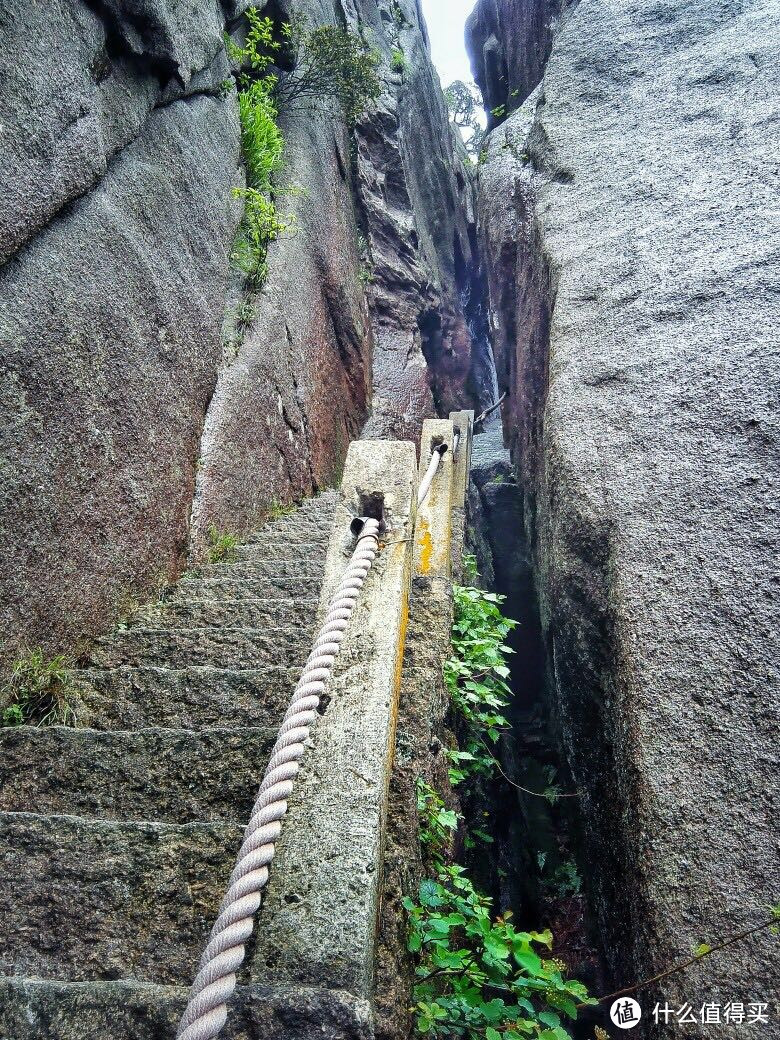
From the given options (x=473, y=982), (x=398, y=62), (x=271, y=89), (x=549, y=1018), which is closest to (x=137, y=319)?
(x=473, y=982)

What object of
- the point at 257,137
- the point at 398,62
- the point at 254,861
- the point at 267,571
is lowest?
the point at 254,861

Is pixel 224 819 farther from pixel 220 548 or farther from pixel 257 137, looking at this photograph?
pixel 257 137

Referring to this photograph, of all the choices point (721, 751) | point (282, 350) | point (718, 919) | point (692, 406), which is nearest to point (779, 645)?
point (721, 751)

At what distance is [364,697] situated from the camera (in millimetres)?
1835

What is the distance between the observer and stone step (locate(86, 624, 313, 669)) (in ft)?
10.1

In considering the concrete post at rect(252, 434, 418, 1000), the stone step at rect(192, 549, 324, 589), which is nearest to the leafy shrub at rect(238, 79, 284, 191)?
the stone step at rect(192, 549, 324, 589)

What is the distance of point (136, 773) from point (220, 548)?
294 cm

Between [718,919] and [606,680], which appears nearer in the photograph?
[718,919]

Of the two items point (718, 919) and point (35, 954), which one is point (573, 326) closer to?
point (718, 919)

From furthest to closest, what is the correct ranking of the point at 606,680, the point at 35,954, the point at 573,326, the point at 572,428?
1. the point at 573,326
2. the point at 572,428
3. the point at 606,680
4. the point at 35,954

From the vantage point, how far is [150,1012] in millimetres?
1306

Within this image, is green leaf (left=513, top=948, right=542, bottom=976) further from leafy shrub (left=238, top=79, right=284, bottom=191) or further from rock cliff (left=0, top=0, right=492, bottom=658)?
leafy shrub (left=238, top=79, right=284, bottom=191)

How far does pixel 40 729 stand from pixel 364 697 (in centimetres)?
147

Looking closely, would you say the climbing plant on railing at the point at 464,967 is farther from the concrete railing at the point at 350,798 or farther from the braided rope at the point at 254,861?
the braided rope at the point at 254,861
